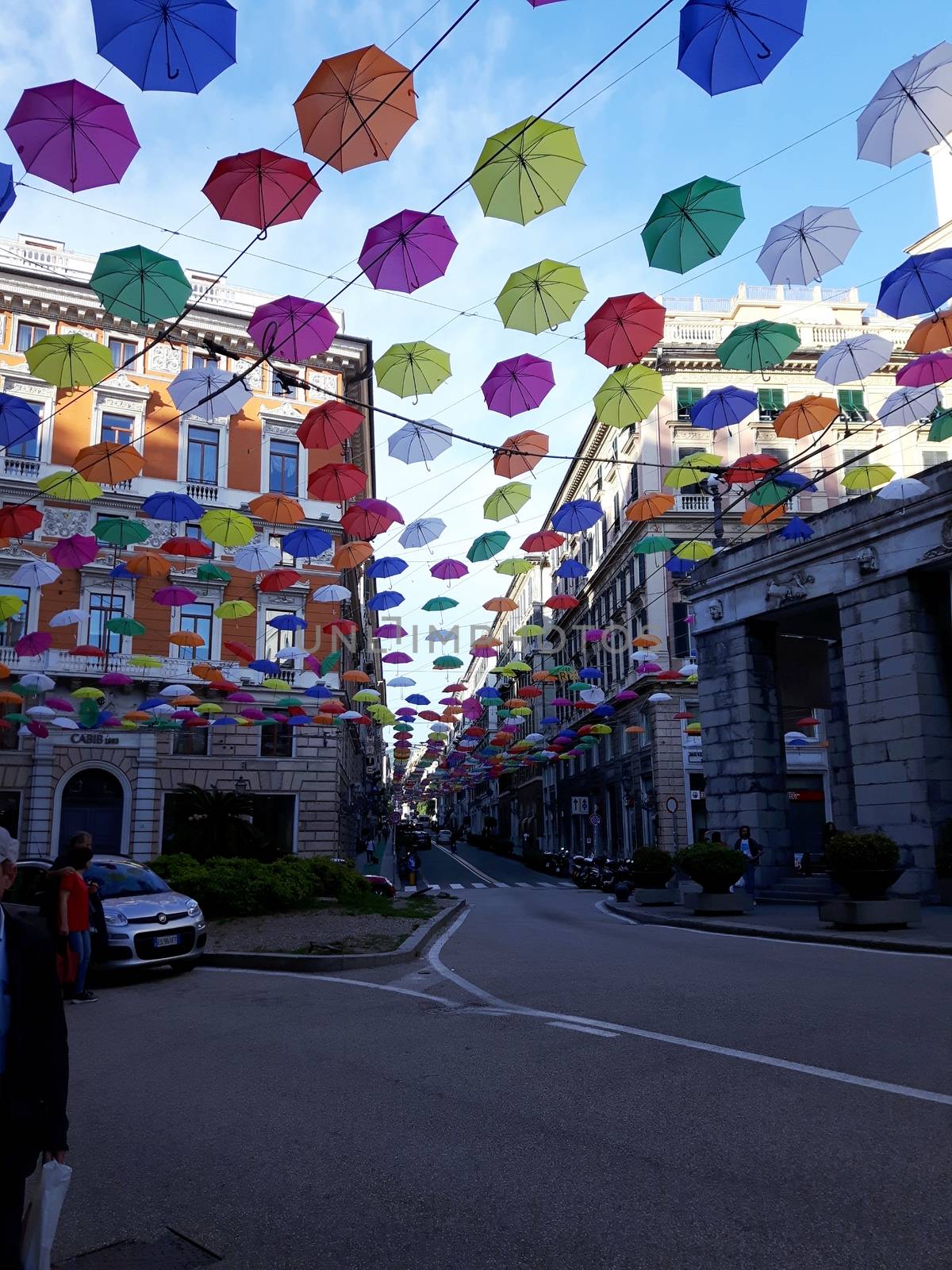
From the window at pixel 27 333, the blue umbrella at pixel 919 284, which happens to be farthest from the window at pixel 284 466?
the blue umbrella at pixel 919 284

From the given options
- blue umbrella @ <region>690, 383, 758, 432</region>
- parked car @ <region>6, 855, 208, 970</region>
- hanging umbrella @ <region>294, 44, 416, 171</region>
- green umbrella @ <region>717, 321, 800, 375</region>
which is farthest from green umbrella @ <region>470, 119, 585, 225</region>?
parked car @ <region>6, 855, 208, 970</region>

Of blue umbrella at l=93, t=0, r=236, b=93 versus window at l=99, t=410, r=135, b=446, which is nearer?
blue umbrella at l=93, t=0, r=236, b=93

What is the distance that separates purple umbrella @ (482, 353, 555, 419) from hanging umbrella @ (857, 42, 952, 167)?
180 inches

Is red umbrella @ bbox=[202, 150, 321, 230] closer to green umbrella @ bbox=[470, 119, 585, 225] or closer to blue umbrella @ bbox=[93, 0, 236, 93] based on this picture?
blue umbrella @ bbox=[93, 0, 236, 93]

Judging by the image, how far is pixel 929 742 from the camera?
18.6 m

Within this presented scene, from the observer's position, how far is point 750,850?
71.5ft

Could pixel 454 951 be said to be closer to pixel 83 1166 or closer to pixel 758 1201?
pixel 83 1166

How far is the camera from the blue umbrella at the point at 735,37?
24.3 ft

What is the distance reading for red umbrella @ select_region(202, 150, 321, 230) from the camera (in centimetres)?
896

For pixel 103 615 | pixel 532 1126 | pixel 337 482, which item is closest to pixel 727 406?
pixel 337 482

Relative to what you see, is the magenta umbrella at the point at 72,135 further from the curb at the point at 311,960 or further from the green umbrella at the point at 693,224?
the curb at the point at 311,960

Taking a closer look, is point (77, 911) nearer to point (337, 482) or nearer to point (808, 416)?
point (337, 482)

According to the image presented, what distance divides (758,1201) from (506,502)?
13.2m

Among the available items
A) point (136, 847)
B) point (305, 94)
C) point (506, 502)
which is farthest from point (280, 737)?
point (305, 94)
